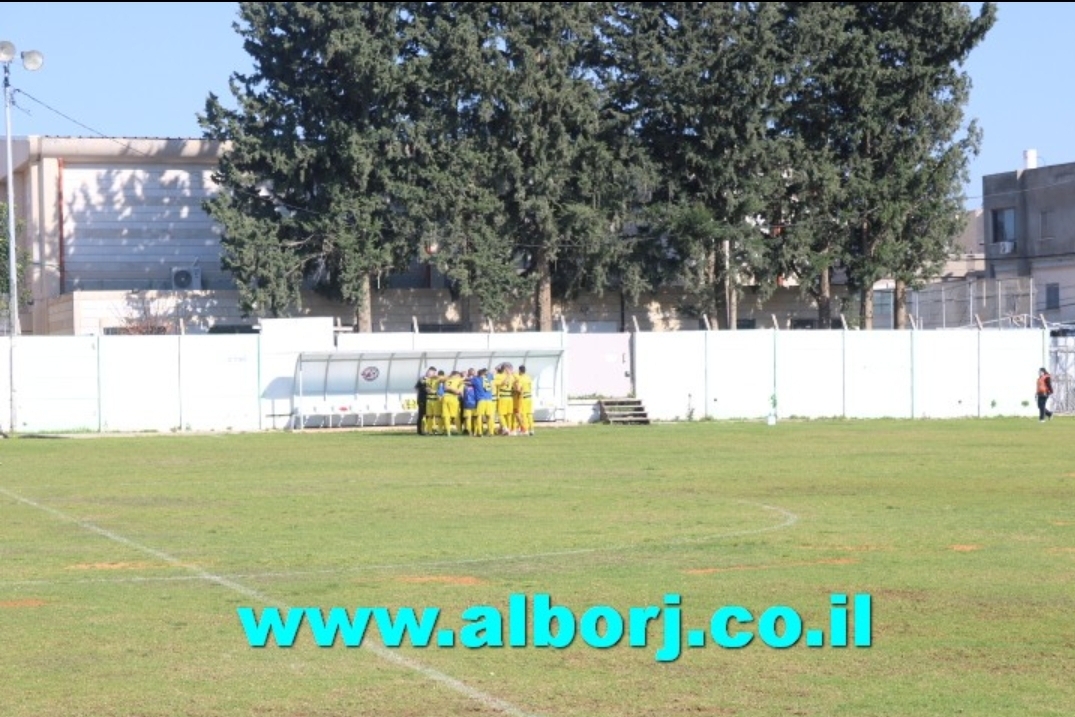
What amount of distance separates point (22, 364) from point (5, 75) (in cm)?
793

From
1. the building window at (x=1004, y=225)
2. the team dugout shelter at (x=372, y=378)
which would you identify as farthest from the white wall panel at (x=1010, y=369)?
the building window at (x=1004, y=225)

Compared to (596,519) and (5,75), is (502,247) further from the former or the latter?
(596,519)

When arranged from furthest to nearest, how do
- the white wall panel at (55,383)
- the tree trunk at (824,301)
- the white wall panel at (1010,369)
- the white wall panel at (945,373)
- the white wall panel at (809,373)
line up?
1. the tree trunk at (824,301)
2. the white wall panel at (1010,369)
3. the white wall panel at (945,373)
4. the white wall panel at (809,373)
5. the white wall panel at (55,383)

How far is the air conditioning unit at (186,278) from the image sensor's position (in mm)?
66750

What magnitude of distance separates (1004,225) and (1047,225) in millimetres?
3200

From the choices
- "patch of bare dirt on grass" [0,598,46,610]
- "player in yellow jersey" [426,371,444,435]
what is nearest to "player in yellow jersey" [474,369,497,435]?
"player in yellow jersey" [426,371,444,435]

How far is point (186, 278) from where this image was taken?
67.0 meters

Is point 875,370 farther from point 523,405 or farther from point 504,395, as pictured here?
point 504,395

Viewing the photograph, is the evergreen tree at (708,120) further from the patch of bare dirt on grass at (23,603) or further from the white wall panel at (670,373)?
the patch of bare dirt on grass at (23,603)

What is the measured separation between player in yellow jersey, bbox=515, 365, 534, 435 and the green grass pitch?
481 inches

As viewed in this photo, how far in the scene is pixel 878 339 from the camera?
55531mm

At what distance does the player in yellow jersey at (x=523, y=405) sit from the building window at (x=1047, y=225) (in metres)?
38.5

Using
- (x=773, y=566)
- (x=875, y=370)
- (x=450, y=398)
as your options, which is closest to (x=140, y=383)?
(x=450, y=398)

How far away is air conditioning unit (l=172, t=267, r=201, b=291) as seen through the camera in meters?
66.8
